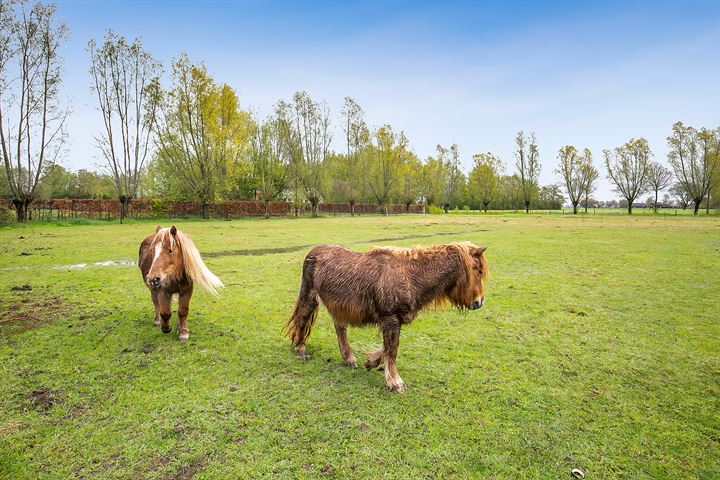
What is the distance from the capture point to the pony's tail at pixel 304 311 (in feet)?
15.4

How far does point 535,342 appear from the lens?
5.32 meters

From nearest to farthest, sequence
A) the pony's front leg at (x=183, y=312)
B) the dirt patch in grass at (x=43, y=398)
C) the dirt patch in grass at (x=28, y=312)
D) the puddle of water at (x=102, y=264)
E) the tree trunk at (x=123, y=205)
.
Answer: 1. the dirt patch in grass at (x=43, y=398)
2. the pony's front leg at (x=183, y=312)
3. the dirt patch in grass at (x=28, y=312)
4. the puddle of water at (x=102, y=264)
5. the tree trunk at (x=123, y=205)

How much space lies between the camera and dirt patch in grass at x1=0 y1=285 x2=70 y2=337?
5590mm

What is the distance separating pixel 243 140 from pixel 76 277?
1411 inches

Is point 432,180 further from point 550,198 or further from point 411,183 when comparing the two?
point 550,198

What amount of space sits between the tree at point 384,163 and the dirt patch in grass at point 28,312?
58.5 m

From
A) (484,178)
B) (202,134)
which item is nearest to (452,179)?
(484,178)

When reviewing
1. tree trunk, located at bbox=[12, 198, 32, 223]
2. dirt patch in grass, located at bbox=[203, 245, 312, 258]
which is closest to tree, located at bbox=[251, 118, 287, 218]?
tree trunk, located at bbox=[12, 198, 32, 223]

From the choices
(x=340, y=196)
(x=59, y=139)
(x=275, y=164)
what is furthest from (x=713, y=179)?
(x=59, y=139)

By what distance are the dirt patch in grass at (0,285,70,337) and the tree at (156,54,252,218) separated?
34301 millimetres

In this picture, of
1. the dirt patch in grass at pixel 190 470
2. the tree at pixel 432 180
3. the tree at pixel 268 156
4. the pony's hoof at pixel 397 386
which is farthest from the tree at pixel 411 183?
the dirt patch in grass at pixel 190 470

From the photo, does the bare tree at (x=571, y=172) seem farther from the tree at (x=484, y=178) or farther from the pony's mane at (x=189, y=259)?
the pony's mane at (x=189, y=259)

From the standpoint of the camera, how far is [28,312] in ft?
20.6

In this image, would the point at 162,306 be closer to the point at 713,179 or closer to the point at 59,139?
the point at 59,139
